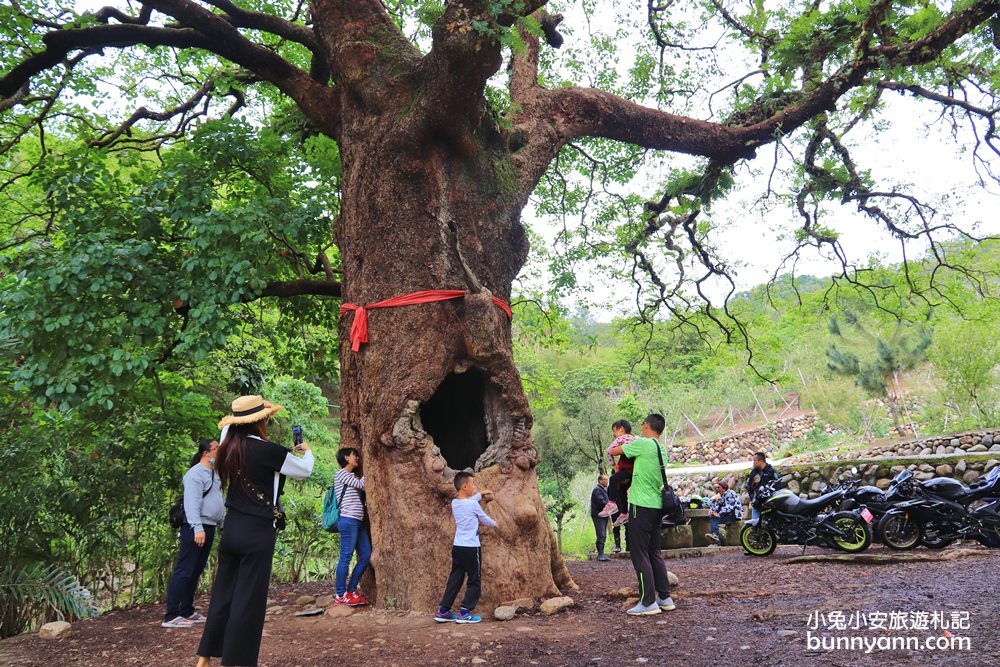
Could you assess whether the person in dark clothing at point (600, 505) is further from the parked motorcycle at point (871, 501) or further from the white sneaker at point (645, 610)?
the white sneaker at point (645, 610)

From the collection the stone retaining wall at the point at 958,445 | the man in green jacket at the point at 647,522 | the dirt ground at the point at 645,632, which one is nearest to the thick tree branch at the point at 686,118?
the man in green jacket at the point at 647,522

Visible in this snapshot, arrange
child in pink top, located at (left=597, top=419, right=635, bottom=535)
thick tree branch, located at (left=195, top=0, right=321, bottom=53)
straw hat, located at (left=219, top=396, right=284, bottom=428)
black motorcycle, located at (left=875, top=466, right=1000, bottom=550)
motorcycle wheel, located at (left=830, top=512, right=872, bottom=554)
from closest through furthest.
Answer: straw hat, located at (left=219, top=396, right=284, bottom=428), child in pink top, located at (left=597, top=419, right=635, bottom=535), thick tree branch, located at (left=195, top=0, right=321, bottom=53), black motorcycle, located at (left=875, top=466, right=1000, bottom=550), motorcycle wheel, located at (left=830, top=512, right=872, bottom=554)

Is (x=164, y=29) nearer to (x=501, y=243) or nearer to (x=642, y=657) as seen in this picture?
(x=501, y=243)

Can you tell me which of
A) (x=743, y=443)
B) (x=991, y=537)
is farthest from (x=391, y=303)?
(x=743, y=443)

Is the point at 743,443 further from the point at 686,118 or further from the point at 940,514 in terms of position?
the point at 686,118

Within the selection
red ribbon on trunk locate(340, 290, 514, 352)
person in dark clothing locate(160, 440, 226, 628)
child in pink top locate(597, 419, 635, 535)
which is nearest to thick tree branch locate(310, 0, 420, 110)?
red ribbon on trunk locate(340, 290, 514, 352)

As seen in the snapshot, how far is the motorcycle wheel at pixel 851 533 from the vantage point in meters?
8.56

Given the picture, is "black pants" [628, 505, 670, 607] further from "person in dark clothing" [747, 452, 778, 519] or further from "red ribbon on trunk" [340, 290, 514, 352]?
"person in dark clothing" [747, 452, 778, 519]

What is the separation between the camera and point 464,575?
17.9 ft

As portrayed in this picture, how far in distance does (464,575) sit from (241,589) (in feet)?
7.25

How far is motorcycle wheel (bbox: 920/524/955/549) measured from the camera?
8375mm

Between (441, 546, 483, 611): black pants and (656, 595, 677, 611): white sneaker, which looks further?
(656, 595, 677, 611): white sneaker

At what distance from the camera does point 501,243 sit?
7457 millimetres

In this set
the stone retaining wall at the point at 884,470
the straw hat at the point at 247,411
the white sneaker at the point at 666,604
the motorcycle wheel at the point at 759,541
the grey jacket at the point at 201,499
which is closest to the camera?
the straw hat at the point at 247,411
